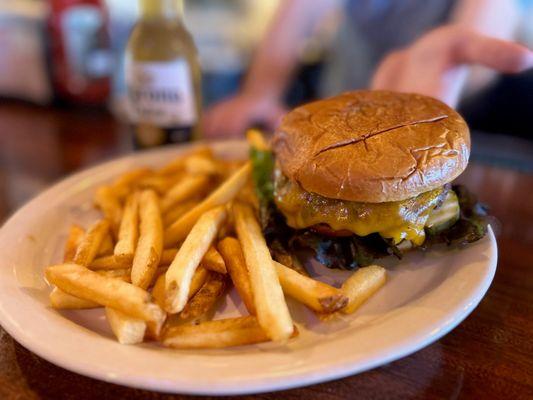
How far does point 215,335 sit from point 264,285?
0.16 meters

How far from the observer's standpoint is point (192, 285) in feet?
4.25

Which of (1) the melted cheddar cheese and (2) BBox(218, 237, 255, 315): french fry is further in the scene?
(1) the melted cheddar cheese

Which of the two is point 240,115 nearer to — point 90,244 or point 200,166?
point 200,166

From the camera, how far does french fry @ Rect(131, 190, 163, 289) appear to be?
1.28 metres

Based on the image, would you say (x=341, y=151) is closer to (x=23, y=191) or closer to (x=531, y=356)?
(x=531, y=356)

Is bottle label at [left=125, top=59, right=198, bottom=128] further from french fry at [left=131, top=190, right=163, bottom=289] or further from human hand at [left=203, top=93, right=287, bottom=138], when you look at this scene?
french fry at [left=131, top=190, right=163, bottom=289]

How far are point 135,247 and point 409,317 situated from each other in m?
0.77

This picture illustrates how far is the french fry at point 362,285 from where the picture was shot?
4.17 feet

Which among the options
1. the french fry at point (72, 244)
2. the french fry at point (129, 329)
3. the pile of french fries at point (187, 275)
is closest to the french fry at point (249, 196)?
the pile of french fries at point (187, 275)

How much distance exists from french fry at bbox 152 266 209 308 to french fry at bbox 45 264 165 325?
0.10 meters

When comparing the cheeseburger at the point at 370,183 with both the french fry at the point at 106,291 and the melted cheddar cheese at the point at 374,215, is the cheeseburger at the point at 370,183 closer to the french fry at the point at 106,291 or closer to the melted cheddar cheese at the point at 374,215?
the melted cheddar cheese at the point at 374,215

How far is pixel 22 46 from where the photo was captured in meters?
3.30

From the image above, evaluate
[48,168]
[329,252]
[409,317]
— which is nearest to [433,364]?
[409,317]

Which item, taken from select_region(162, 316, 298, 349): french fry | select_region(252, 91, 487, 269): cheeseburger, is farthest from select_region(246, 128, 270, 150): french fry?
select_region(162, 316, 298, 349): french fry
